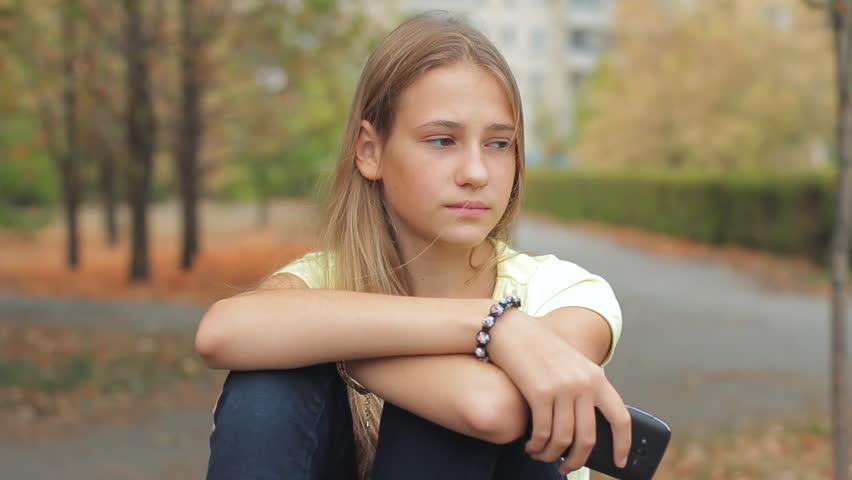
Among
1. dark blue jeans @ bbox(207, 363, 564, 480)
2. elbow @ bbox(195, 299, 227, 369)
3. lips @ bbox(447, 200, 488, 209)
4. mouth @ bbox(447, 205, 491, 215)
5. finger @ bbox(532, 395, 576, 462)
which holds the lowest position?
dark blue jeans @ bbox(207, 363, 564, 480)

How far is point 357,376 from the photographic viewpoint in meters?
1.70

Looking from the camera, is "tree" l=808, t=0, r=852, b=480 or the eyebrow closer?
the eyebrow

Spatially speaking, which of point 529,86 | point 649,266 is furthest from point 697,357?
point 529,86

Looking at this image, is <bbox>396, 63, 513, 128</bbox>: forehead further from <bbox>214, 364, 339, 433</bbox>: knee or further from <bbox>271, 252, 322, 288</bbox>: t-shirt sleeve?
<bbox>214, 364, 339, 433</bbox>: knee

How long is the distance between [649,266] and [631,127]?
8721mm

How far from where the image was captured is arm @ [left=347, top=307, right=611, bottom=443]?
4.93 ft

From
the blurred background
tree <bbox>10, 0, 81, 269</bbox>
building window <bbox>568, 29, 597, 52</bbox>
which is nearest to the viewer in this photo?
the blurred background

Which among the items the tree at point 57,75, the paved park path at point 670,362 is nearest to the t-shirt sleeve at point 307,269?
the paved park path at point 670,362

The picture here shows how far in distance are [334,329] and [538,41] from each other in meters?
60.1

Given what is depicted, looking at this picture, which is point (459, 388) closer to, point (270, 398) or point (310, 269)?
point (270, 398)

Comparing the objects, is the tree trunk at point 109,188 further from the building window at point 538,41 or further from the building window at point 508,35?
the building window at point 538,41

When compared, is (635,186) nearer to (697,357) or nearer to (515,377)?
(697,357)

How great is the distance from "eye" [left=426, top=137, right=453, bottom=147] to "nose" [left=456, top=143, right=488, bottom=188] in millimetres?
43

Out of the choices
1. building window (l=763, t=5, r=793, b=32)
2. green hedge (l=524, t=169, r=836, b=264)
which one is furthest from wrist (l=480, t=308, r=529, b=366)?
building window (l=763, t=5, r=793, b=32)
